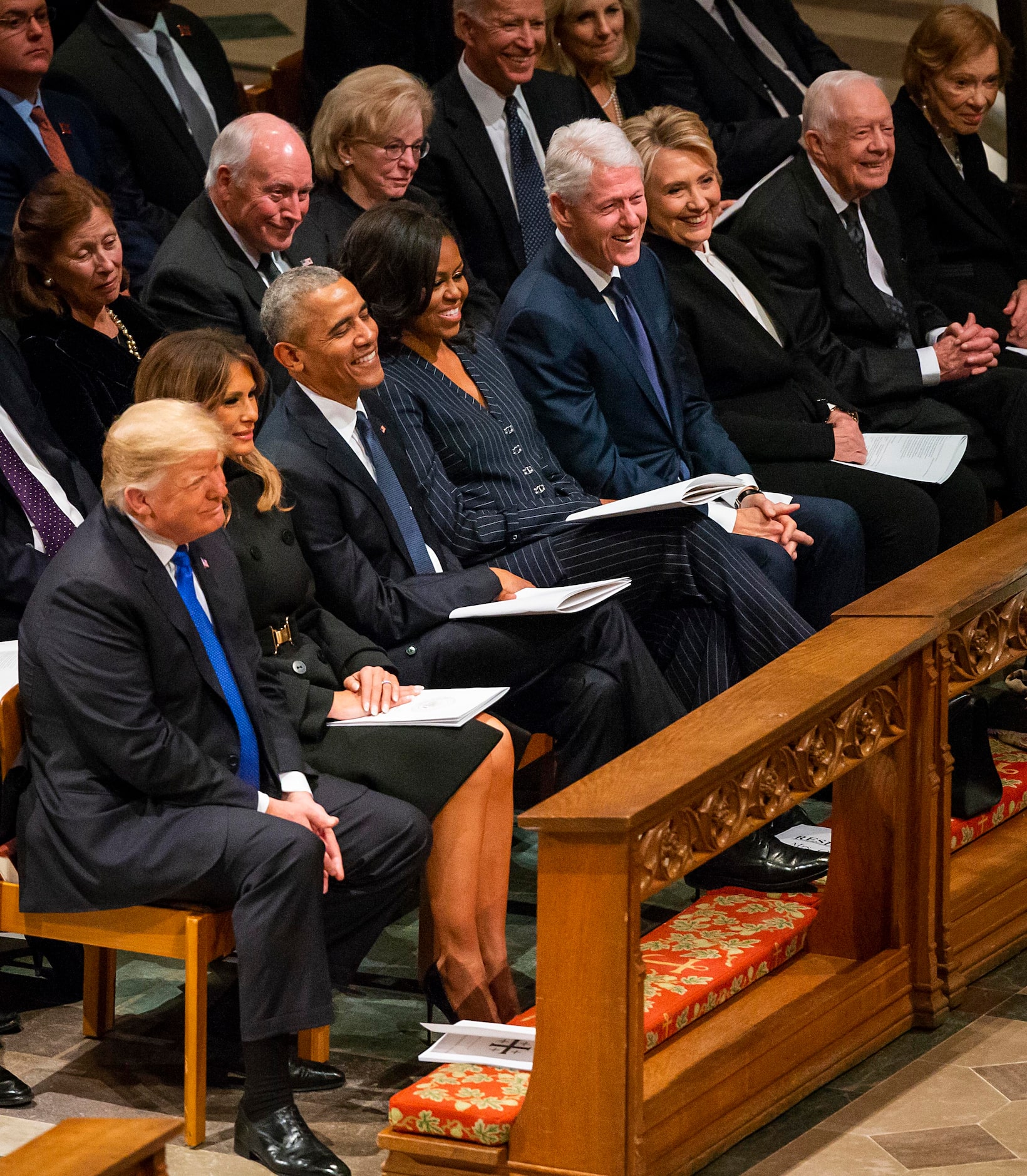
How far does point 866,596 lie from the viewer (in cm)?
343

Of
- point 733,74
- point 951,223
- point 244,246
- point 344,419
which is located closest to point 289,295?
point 344,419

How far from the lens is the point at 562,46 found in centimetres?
519

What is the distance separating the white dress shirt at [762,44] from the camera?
5.61 meters

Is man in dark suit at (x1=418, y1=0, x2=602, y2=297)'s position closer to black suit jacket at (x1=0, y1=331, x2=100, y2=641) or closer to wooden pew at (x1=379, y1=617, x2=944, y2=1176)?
black suit jacket at (x1=0, y1=331, x2=100, y2=641)

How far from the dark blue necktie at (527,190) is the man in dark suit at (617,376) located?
480 mm

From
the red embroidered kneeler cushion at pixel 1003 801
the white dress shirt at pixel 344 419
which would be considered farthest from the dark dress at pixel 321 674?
the red embroidered kneeler cushion at pixel 1003 801

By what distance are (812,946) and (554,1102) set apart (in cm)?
84

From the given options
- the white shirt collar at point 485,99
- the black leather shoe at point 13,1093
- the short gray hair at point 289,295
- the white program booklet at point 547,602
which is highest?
the white shirt collar at point 485,99

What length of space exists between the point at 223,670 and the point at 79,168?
1730 mm

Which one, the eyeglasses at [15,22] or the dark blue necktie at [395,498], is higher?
the eyeglasses at [15,22]

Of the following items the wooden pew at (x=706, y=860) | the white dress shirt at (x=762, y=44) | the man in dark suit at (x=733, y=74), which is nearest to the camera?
the wooden pew at (x=706, y=860)

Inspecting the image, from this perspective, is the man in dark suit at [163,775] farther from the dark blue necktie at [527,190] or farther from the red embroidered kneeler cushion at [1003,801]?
the dark blue necktie at [527,190]

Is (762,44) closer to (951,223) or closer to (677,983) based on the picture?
(951,223)

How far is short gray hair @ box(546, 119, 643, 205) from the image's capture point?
4145mm
